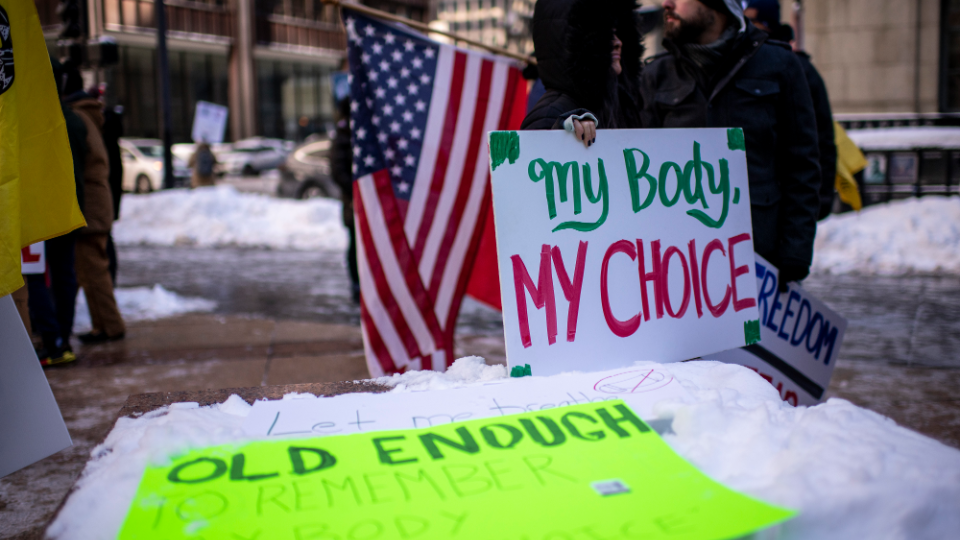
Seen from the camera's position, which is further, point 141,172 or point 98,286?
point 141,172

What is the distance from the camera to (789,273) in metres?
2.99

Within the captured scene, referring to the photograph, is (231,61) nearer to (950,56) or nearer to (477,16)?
(950,56)

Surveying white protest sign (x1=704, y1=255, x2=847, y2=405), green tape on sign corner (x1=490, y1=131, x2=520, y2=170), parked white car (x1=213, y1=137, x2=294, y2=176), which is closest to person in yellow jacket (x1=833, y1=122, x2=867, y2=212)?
white protest sign (x1=704, y1=255, x2=847, y2=405)

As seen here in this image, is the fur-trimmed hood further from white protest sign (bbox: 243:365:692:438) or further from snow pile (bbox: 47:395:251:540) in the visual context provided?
snow pile (bbox: 47:395:251:540)

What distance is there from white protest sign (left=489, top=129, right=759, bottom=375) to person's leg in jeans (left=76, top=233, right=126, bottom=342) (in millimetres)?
4750

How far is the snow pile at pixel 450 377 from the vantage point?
70.9 inches

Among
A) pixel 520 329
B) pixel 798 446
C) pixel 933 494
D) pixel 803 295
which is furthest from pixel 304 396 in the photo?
pixel 803 295

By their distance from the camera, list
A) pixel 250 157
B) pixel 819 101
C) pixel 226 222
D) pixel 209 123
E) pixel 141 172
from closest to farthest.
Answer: pixel 819 101 → pixel 226 222 → pixel 209 123 → pixel 141 172 → pixel 250 157

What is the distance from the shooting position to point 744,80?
307cm

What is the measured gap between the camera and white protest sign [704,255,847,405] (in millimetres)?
2889

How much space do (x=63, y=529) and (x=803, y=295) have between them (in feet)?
9.17

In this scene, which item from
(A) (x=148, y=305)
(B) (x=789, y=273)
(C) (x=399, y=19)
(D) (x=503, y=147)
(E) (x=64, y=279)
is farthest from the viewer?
(A) (x=148, y=305)

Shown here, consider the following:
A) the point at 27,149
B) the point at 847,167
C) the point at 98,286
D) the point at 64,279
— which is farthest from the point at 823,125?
the point at 98,286

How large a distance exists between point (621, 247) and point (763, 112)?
1382 mm
